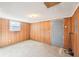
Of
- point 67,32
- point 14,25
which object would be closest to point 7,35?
point 14,25

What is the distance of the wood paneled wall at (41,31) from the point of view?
5.65 meters

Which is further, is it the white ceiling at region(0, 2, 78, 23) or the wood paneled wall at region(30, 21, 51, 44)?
the wood paneled wall at region(30, 21, 51, 44)

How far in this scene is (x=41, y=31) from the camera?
6344mm

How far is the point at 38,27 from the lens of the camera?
670 centimetres

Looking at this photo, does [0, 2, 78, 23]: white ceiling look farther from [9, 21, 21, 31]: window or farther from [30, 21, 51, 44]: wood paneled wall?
[30, 21, 51, 44]: wood paneled wall

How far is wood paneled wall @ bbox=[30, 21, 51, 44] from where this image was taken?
18.5 ft

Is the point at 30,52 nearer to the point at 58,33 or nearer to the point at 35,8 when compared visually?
the point at 35,8

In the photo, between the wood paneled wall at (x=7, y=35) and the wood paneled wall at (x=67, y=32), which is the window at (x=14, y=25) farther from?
the wood paneled wall at (x=67, y=32)

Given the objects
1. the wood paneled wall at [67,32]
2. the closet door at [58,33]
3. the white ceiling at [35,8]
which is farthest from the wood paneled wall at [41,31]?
the white ceiling at [35,8]

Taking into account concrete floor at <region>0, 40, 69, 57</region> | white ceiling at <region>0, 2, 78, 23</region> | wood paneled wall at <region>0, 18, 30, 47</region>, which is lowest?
concrete floor at <region>0, 40, 69, 57</region>

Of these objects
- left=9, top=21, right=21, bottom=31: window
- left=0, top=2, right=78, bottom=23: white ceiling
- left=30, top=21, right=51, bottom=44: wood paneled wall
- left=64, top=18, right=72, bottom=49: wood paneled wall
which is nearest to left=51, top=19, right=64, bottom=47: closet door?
left=64, top=18, right=72, bottom=49: wood paneled wall

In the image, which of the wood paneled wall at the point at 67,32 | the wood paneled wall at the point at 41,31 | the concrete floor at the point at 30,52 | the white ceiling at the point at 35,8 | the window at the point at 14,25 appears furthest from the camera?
the wood paneled wall at the point at 41,31

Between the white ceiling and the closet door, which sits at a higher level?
the white ceiling

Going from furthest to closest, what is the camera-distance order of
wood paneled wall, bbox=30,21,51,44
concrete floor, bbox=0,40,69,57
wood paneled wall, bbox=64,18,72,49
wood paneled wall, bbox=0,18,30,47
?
wood paneled wall, bbox=30,21,51,44 → wood paneled wall, bbox=0,18,30,47 → wood paneled wall, bbox=64,18,72,49 → concrete floor, bbox=0,40,69,57
